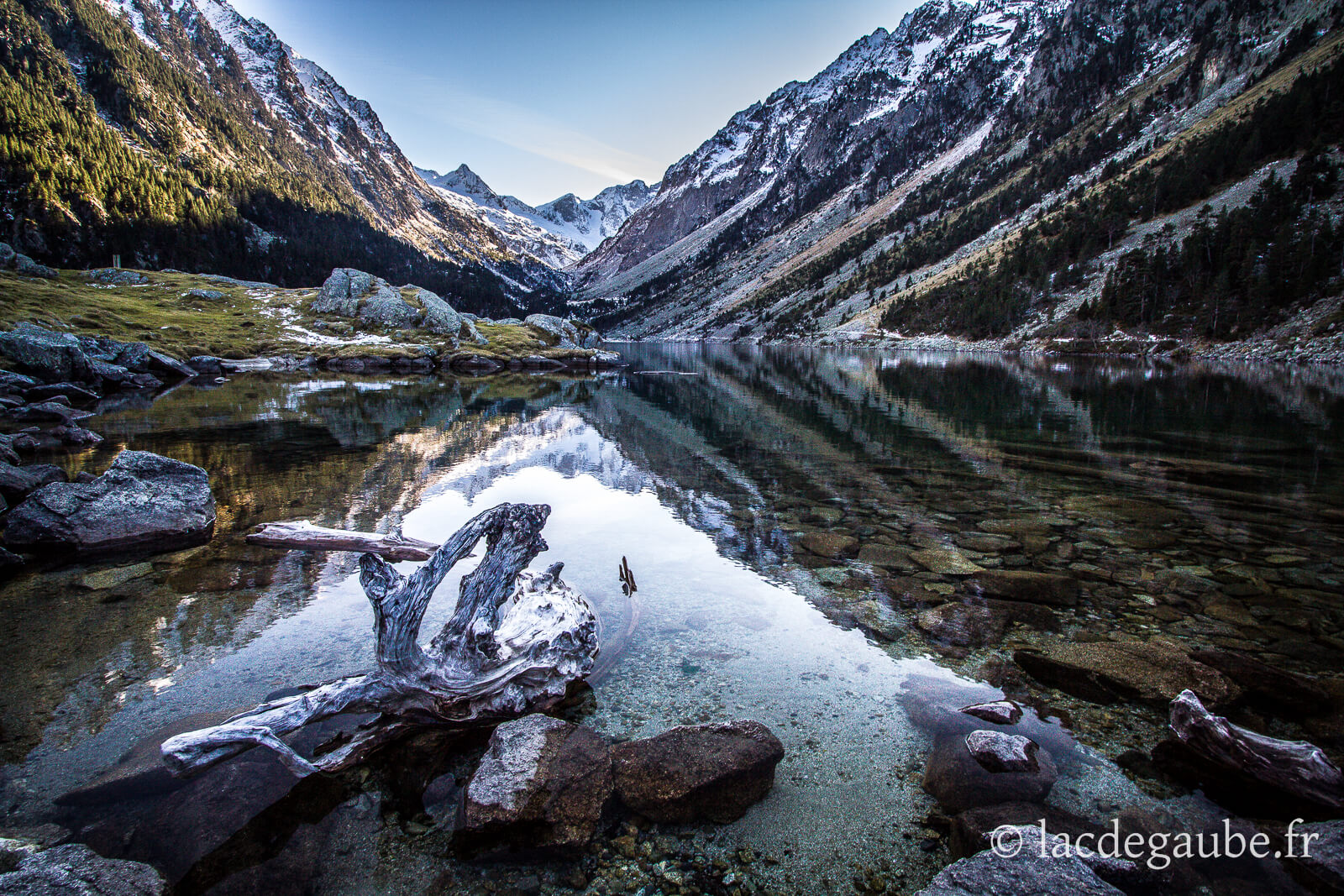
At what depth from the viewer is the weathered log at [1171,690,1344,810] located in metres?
4.11

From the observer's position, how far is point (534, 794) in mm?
4367

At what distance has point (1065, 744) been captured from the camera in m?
5.16

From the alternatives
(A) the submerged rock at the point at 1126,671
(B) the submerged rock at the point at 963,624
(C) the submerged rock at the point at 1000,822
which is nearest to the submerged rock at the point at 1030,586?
(B) the submerged rock at the point at 963,624

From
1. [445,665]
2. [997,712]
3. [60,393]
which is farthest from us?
[60,393]

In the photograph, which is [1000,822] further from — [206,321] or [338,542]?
[206,321]

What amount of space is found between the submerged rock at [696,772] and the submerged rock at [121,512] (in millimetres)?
10424

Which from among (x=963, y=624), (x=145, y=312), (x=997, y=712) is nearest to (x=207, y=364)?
(x=145, y=312)

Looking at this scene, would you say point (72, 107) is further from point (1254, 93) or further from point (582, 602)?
point (1254, 93)

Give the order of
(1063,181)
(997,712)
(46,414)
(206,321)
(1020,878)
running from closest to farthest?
(1020,878) → (997,712) → (46,414) → (206,321) → (1063,181)

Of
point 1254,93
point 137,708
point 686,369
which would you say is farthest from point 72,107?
point 1254,93

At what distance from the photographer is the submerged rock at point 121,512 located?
1009cm

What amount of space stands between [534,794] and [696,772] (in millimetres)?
1322

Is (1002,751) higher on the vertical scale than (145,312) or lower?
lower
